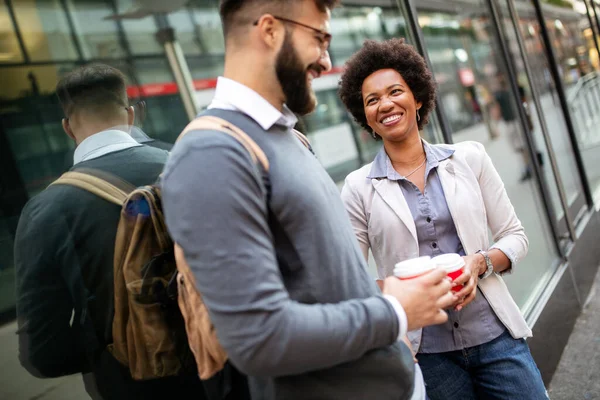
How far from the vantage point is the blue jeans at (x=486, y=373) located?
1.87m

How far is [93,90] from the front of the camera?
1552 mm

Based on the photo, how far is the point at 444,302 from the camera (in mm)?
1270

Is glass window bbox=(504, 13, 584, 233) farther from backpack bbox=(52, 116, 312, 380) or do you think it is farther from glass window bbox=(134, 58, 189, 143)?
backpack bbox=(52, 116, 312, 380)

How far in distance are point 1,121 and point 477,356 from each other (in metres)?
1.71

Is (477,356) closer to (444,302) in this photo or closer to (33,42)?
(444,302)

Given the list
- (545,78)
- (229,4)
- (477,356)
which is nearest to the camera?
(229,4)

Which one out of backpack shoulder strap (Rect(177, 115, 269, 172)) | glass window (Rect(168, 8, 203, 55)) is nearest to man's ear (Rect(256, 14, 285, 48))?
backpack shoulder strap (Rect(177, 115, 269, 172))

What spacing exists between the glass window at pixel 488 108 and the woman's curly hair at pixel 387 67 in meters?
2.17

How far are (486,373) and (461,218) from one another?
0.57m

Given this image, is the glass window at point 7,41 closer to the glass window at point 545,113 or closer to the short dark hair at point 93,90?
the short dark hair at point 93,90

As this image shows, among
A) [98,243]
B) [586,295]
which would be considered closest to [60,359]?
[98,243]

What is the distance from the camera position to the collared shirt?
1485 millimetres

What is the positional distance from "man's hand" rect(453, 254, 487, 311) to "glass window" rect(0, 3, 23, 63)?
1.37 m

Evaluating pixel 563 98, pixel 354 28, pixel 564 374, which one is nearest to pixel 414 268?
pixel 564 374
